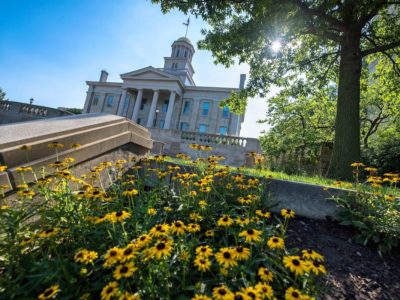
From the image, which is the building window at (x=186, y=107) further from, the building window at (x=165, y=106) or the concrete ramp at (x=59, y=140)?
the concrete ramp at (x=59, y=140)

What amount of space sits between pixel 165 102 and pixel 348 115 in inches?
1521

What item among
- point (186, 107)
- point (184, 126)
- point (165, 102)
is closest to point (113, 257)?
point (184, 126)

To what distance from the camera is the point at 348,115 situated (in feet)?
22.0

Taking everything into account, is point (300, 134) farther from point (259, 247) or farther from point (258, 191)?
point (259, 247)

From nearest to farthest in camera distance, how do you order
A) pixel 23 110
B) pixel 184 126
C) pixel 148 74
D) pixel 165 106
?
1. pixel 23 110
2. pixel 148 74
3. pixel 184 126
4. pixel 165 106

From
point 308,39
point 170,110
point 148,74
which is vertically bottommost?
point 308,39

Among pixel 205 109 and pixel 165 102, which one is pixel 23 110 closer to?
pixel 205 109

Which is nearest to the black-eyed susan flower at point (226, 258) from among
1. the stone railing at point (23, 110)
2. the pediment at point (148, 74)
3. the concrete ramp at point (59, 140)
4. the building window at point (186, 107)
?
the concrete ramp at point (59, 140)

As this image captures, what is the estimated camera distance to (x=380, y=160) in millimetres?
9031

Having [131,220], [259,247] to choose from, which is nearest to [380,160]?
[259,247]

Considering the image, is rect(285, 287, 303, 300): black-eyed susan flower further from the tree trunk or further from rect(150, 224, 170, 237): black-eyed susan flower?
the tree trunk

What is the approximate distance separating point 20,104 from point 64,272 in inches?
757

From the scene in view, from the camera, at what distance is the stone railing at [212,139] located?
1697 cm

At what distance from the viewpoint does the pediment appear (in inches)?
1532
